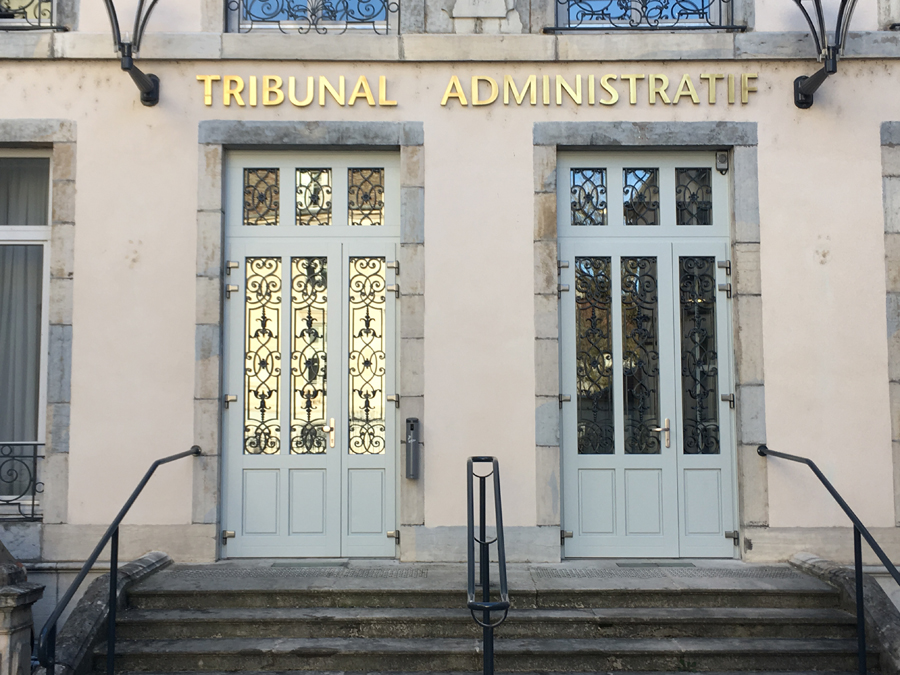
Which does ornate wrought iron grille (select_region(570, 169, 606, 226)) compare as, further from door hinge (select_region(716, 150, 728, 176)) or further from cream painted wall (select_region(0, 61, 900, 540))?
door hinge (select_region(716, 150, 728, 176))

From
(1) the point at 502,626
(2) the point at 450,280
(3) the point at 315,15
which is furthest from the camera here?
(3) the point at 315,15

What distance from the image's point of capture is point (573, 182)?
620 centimetres

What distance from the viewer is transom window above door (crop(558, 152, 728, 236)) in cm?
617

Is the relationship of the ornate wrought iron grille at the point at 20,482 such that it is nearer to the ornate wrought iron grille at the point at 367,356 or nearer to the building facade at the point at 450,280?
the building facade at the point at 450,280

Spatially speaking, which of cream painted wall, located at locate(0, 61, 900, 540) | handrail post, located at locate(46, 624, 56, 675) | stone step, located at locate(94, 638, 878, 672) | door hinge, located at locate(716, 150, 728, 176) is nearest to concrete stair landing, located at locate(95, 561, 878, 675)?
stone step, located at locate(94, 638, 878, 672)

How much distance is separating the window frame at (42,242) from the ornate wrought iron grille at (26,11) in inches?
37.7

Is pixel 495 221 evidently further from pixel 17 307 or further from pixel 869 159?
pixel 17 307

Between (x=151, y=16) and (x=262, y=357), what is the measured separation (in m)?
2.60

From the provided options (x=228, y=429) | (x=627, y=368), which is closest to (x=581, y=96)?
(x=627, y=368)

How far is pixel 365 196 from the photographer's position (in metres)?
6.20

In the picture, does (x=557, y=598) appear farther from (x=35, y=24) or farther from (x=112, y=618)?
(x=35, y=24)

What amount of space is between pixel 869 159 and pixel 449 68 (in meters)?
3.11

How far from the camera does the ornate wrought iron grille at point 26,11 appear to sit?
241 inches

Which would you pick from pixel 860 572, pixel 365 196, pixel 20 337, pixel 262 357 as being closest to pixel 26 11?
pixel 20 337
